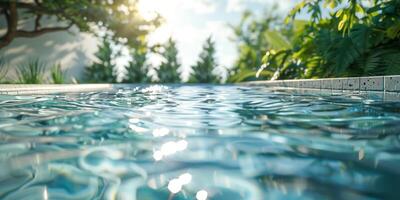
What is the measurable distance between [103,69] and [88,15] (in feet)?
17.3

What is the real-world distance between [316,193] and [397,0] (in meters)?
5.41

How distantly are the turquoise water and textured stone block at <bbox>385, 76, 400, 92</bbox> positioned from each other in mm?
1650

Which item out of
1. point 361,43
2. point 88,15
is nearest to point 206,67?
point 88,15

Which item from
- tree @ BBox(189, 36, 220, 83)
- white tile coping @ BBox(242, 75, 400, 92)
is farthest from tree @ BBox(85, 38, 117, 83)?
white tile coping @ BBox(242, 75, 400, 92)

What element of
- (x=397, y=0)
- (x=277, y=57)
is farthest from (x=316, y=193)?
(x=277, y=57)

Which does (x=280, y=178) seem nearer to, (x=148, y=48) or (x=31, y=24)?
(x=148, y=48)

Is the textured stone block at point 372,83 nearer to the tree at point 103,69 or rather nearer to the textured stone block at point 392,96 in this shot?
the textured stone block at point 392,96

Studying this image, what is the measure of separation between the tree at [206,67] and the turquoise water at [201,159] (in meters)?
12.4

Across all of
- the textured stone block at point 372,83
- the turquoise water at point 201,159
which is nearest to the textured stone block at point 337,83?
the textured stone block at point 372,83

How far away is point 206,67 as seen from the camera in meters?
14.7

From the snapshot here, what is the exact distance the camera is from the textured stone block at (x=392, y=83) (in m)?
3.72

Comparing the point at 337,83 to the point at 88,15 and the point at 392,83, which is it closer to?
the point at 392,83

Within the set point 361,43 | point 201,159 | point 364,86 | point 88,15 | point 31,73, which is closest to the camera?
point 201,159

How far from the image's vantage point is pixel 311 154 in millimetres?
1447
